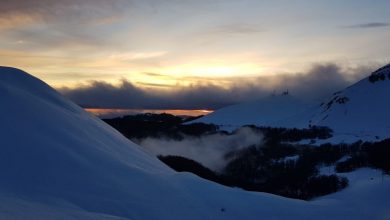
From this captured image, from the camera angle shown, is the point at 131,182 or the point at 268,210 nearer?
the point at 131,182

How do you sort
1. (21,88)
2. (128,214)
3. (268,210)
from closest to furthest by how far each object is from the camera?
(128,214) < (268,210) < (21,88)

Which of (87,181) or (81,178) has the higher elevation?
(81,178)

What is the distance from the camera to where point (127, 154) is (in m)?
43.1

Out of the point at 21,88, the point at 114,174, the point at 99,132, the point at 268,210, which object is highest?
the point at 21,88

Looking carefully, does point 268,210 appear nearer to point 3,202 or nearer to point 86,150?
point 86,150

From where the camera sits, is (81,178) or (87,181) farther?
(81,178)

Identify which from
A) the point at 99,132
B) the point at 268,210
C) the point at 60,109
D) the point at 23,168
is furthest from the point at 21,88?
the point at 268,210

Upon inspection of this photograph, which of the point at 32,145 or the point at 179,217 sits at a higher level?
the point at 32,145

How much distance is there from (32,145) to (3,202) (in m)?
12.2

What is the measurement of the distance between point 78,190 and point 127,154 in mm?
11758

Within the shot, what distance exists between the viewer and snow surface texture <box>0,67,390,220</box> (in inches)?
1161

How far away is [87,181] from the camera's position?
3319 centimetres

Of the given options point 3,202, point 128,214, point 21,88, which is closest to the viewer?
point 3,202

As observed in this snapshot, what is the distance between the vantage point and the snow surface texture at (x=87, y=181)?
29484 mm
